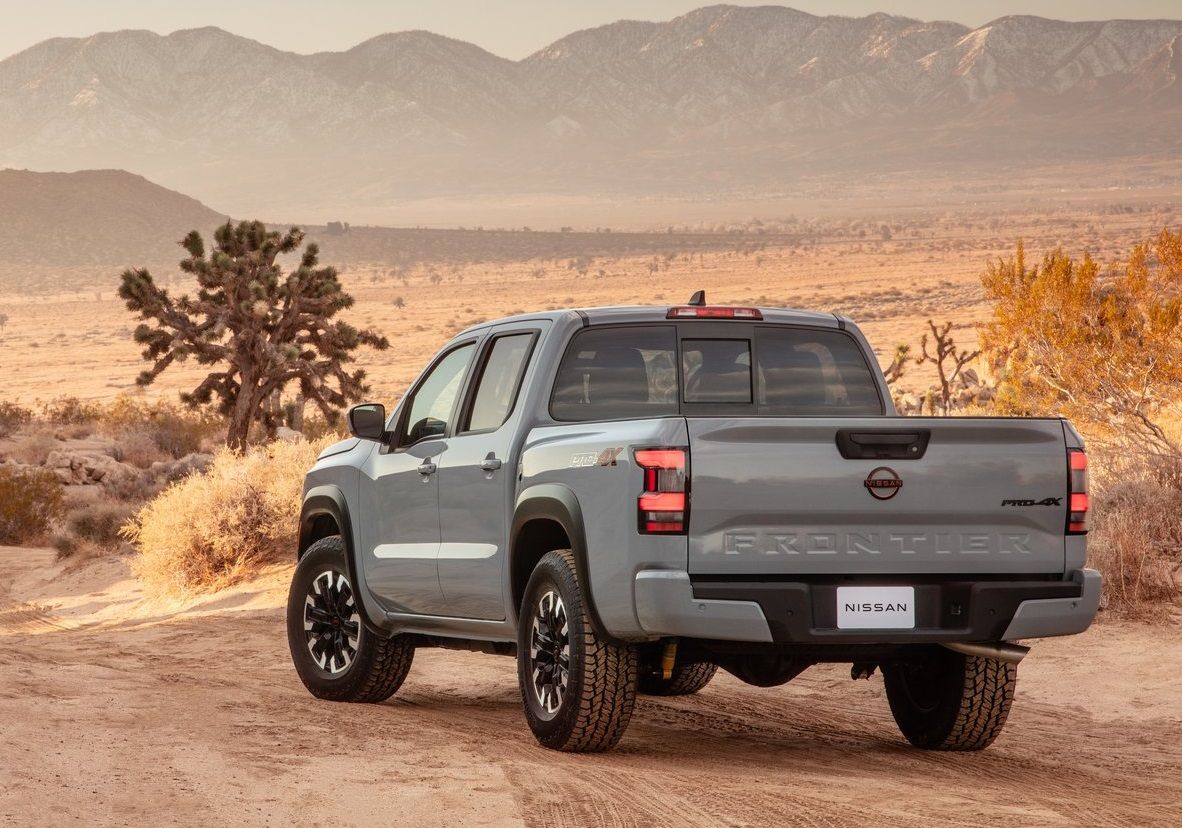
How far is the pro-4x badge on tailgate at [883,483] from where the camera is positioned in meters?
6.59

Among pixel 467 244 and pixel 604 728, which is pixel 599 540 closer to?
pixel 604 728

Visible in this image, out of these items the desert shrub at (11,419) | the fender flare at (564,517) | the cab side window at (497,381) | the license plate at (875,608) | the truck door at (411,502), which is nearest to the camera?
the license plate at (875,608)

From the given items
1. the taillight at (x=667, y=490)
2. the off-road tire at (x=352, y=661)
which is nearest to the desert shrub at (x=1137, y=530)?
the off-road tire at (x=352, y=661)

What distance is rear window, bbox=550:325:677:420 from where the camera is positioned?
7812mm

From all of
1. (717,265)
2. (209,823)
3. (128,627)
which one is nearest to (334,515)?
(209,823)

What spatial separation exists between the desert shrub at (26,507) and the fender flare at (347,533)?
15.6 m

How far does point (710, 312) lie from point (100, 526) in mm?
16100

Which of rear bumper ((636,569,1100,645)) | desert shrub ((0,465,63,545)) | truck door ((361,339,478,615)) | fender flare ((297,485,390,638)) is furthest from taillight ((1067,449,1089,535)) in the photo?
desert shrub ((0,465,63,545))

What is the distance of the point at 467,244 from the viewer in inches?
4766

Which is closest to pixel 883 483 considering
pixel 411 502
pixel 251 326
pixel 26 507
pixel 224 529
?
pixel 411 502

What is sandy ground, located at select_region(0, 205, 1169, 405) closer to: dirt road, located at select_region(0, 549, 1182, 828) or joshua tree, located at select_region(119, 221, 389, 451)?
joshua tree, located at select_region(119, 221, 389, 451)

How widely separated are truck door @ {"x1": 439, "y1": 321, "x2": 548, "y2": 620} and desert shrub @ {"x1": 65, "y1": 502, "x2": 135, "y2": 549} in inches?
568

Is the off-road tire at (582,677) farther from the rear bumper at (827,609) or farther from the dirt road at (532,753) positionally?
the rear bumper at (827,609)

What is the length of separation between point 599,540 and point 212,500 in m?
11.4
